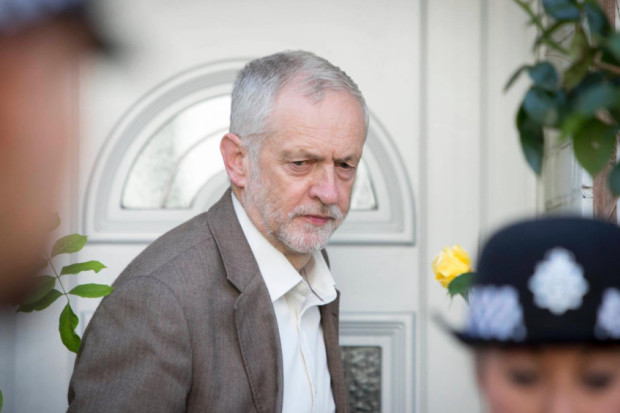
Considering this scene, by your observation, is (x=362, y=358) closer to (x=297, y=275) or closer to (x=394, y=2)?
(x=297, y=275)

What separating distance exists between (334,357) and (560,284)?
133cm

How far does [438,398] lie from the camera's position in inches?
103

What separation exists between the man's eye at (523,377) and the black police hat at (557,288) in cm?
4

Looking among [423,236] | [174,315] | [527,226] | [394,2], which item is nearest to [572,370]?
[527,226]

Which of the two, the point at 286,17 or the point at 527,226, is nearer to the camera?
the point at 527,226

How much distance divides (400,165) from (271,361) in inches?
38.2

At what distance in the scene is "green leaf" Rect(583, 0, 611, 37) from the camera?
3.01ft

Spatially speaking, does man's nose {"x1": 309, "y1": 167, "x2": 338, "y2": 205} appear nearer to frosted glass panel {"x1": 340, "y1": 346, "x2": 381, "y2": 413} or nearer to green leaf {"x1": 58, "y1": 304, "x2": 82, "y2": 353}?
green leaf {"x1": 58, "y1": 304, "x2": 82, "y2": 353}

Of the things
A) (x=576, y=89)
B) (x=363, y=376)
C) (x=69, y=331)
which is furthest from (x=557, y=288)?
(x=363, y=376)

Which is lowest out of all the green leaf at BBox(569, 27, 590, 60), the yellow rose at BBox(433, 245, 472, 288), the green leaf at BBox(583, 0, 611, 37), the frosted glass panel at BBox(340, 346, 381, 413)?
the frosted glass panel at BBox(340, 346, 381, 413)

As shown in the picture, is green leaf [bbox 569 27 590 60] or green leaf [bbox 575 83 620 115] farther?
green leaf [bbox 569 27 590 60]

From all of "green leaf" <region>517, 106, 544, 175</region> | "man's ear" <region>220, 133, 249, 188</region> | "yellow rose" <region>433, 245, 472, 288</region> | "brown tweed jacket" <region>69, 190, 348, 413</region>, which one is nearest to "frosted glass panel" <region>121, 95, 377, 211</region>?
"man's ear" <region>220, 133, 249, 188</region>

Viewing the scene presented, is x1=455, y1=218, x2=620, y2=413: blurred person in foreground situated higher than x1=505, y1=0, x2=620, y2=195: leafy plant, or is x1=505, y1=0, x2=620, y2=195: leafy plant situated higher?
x1=505, y1=0, x2=620, y2=195: leafy plant

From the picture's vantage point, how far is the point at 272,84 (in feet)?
6.59
